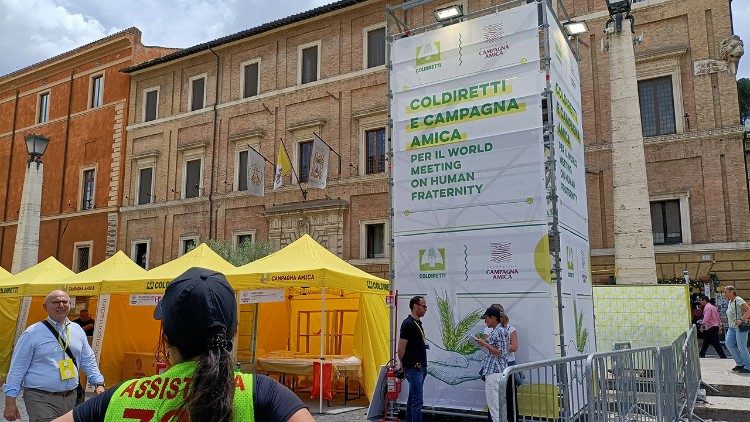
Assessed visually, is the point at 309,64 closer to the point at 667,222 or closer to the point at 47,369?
the point at 667,222

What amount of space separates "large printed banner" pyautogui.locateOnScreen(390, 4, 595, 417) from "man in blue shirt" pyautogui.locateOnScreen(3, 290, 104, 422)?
14.4ft

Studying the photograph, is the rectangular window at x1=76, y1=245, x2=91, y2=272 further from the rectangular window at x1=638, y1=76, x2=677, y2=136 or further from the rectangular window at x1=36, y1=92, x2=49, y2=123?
the rectangular window at x1=638, y1=76, x2=677, y2=136

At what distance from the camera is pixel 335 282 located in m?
11.0

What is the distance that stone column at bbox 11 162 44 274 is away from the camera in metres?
19.9

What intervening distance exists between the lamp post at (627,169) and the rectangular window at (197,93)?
20.5 metres

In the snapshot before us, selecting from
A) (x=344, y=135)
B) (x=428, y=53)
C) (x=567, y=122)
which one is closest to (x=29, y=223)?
(x=344, y=135)

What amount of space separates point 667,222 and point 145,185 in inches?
904

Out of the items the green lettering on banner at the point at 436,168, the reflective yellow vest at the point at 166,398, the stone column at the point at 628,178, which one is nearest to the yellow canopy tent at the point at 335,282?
the green lettering on banner at the point at 436,168

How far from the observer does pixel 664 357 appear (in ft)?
22.0

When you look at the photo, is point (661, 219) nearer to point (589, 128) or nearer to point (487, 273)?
point (589, 128)

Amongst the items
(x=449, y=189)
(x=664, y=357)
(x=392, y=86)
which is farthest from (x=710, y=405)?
(x=392, y=86)

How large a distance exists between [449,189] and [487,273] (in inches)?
51.0

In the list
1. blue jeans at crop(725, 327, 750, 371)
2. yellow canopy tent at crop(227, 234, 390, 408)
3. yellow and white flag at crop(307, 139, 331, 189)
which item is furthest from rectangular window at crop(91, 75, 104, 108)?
blue jeans at crop(725, 327, 750, 371)

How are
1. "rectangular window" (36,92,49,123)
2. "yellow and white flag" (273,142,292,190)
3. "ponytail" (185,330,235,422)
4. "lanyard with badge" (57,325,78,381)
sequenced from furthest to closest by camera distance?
1. "rectangular window" (36,92,49,123)
2. "yellow and white flag" (273,142,292,190)
3. "lanyard with badge" (57,325,78,381)
4. "ponytail" (185,330,235,422)
